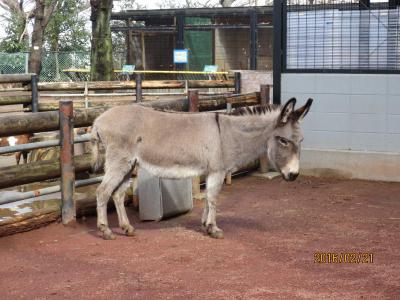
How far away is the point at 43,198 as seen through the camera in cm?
817

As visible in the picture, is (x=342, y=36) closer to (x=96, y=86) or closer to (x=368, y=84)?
(x=368, y=84)

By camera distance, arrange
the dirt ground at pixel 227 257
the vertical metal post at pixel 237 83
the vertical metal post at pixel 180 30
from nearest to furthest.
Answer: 1. the dirt ground at pixel 227 257
2. the vertical metal post at pixel 237 83
3. the vertical metal post at pixel 180 30

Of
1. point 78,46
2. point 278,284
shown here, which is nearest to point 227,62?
point 78,46

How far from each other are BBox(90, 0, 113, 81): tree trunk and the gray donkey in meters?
14.6

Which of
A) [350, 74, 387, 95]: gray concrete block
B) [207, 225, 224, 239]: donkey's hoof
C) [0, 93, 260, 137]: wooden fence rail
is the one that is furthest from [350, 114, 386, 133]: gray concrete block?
[207, 225, 224, 239]: donkey's hoof

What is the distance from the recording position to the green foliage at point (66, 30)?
1383 inches

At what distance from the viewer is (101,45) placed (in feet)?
70.4

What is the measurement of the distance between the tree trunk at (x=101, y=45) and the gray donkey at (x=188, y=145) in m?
14.6

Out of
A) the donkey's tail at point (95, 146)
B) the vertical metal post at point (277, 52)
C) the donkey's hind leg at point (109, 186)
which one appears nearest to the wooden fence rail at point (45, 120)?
the donkey's tail at point (95, 146)

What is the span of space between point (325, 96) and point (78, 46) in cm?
2689

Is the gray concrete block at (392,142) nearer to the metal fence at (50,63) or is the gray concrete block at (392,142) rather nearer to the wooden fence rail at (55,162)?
the wooden fence rail at (55,162)
